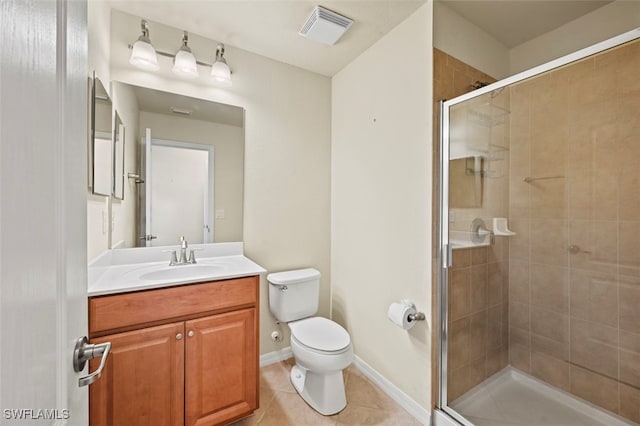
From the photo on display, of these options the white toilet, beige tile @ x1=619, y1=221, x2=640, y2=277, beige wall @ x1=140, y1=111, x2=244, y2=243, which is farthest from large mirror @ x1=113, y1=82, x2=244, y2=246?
beige tile @ x1=619, y1=221, x2=640, y2=277

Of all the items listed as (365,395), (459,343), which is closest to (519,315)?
(459,343)

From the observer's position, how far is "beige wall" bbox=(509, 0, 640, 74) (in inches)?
60.4


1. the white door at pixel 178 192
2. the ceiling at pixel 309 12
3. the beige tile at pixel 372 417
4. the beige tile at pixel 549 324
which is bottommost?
the beige tile at pixel 372 417

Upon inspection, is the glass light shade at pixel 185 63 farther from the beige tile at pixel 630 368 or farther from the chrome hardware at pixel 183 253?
the beige tile at pixel 630 368

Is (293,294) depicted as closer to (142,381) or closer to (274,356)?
(274,356)

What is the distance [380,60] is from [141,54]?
5.06ft

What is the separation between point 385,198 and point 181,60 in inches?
63.9

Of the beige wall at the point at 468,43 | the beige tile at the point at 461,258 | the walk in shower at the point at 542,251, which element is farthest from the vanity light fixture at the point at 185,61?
the beige tile at the point at 461,258

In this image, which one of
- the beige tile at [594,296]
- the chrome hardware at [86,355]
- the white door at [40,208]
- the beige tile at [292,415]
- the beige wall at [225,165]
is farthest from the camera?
the beige wall at [225,165]

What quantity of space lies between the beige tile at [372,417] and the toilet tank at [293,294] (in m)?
0.67

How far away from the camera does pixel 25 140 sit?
1.12ft

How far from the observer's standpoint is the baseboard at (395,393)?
5.24 feet

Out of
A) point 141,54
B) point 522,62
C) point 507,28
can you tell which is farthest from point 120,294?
point 522,62

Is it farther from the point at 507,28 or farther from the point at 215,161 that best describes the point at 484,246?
the point at 215,161
